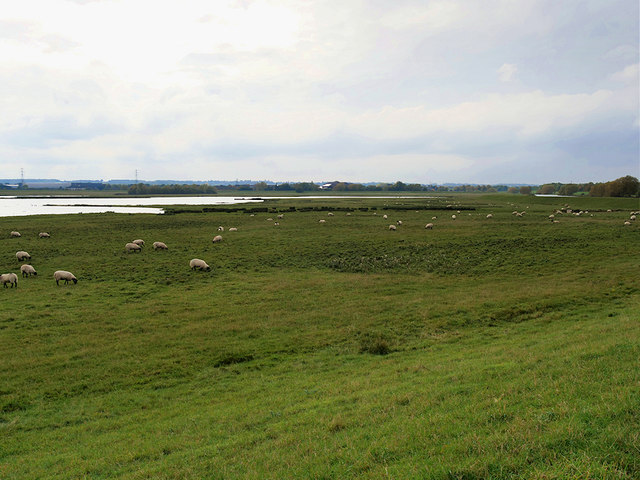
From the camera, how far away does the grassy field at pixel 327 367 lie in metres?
7.51

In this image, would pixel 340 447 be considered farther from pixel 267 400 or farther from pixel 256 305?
pixel 256 305

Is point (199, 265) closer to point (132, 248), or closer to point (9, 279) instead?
point (132, 248)

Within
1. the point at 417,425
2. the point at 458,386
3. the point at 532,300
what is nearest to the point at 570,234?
the point at 532,300

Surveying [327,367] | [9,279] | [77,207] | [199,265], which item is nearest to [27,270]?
[9,279]

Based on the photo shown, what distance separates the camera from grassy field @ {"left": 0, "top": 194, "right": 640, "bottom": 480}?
7512 mm

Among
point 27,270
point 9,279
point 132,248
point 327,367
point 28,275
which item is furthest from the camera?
point 132,248

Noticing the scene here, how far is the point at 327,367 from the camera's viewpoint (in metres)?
15.5

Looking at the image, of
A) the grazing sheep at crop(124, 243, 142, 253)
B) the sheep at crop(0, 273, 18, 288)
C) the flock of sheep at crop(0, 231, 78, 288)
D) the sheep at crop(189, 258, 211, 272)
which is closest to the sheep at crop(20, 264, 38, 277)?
the flock of sheep at crop(0, 231, 78, 288)

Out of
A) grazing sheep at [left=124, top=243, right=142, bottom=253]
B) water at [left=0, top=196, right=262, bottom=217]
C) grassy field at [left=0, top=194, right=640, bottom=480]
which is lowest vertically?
grassy field at [left=0, top=194, right=640, bottom=480]

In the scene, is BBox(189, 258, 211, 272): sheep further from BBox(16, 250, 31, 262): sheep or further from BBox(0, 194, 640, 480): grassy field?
BBox(16, 250, 31, 262): sheep

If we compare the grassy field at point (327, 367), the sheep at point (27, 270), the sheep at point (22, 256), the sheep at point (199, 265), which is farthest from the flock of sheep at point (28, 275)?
the sheep at point (199, 265)

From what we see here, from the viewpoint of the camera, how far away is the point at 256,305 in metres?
23.8

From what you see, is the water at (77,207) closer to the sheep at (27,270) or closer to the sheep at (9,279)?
the sheep at (27,270)

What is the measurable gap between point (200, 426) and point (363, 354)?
7958 millimetres
